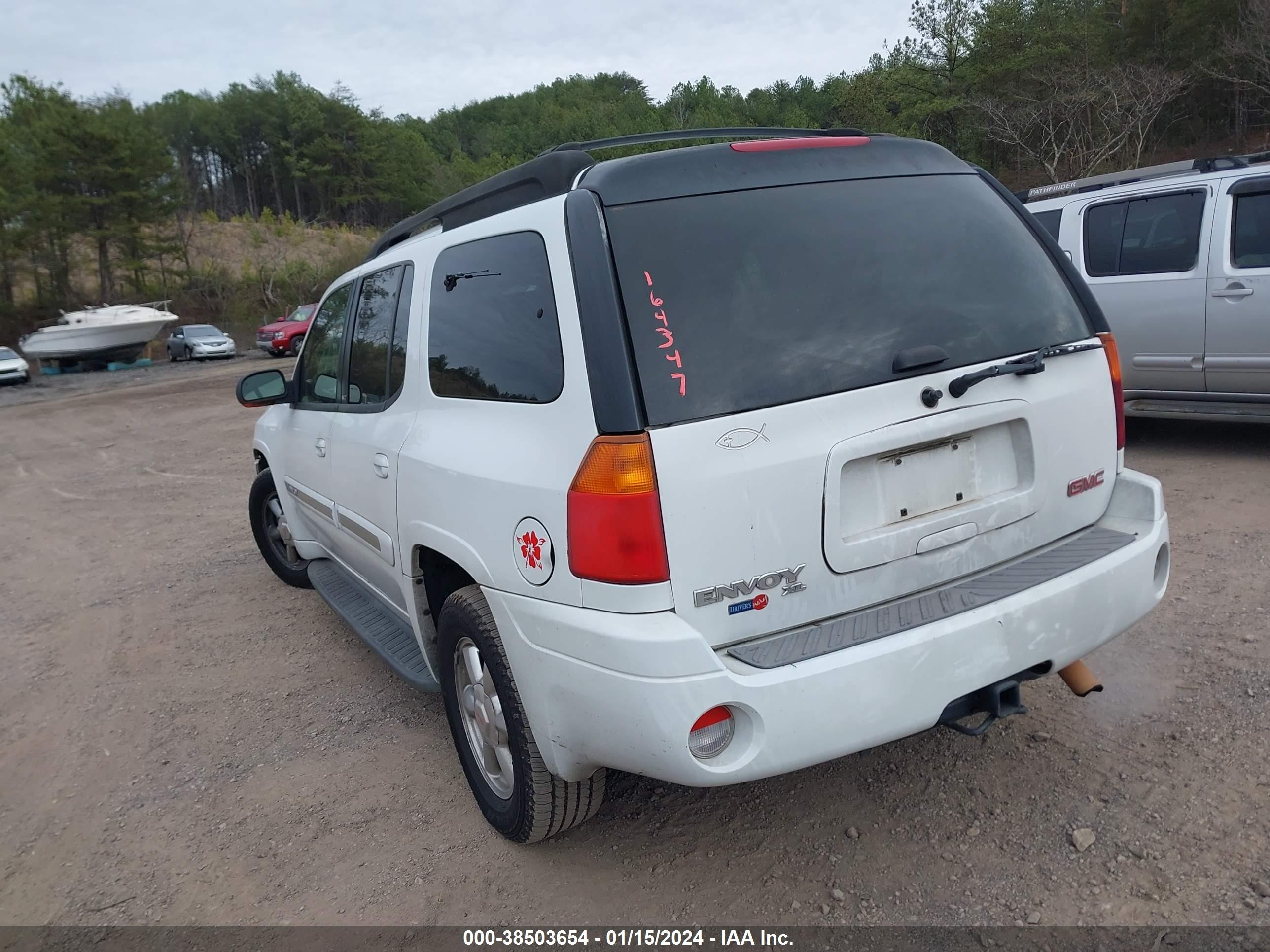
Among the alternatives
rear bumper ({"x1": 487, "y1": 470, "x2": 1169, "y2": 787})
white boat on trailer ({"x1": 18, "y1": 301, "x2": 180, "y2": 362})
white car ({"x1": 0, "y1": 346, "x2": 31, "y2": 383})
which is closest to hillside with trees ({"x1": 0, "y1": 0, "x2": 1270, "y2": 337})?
white boat on trailer ({"x1": 18, "y1": 301, "x2": 180, "y2": 362})

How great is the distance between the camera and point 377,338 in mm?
3514

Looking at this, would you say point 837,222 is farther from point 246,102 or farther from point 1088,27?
point 246,102

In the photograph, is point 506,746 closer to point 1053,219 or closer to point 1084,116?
point 1053,219

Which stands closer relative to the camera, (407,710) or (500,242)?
(500,242)

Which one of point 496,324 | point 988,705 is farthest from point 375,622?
point 988,705

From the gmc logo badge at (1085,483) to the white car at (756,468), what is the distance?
0.06 feet

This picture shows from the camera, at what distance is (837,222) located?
2.45 meters

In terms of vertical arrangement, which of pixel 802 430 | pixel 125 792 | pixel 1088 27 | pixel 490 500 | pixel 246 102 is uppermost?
pixel 246 102

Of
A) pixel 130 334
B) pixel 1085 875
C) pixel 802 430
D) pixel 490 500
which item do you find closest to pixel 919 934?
pixel 1085 875

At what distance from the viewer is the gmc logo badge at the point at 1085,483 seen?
266 centimetres

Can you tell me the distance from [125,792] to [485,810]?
1561 millimetres

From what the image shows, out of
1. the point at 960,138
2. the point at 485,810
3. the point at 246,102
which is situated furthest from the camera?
the point at 246,102

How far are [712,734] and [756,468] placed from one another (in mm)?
657

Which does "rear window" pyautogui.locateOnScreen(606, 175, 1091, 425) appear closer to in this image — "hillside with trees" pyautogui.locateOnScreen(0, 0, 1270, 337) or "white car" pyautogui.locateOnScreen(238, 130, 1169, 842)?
"white car" pyautogui.locateOnScreen(238, 130, 1169, 842)
